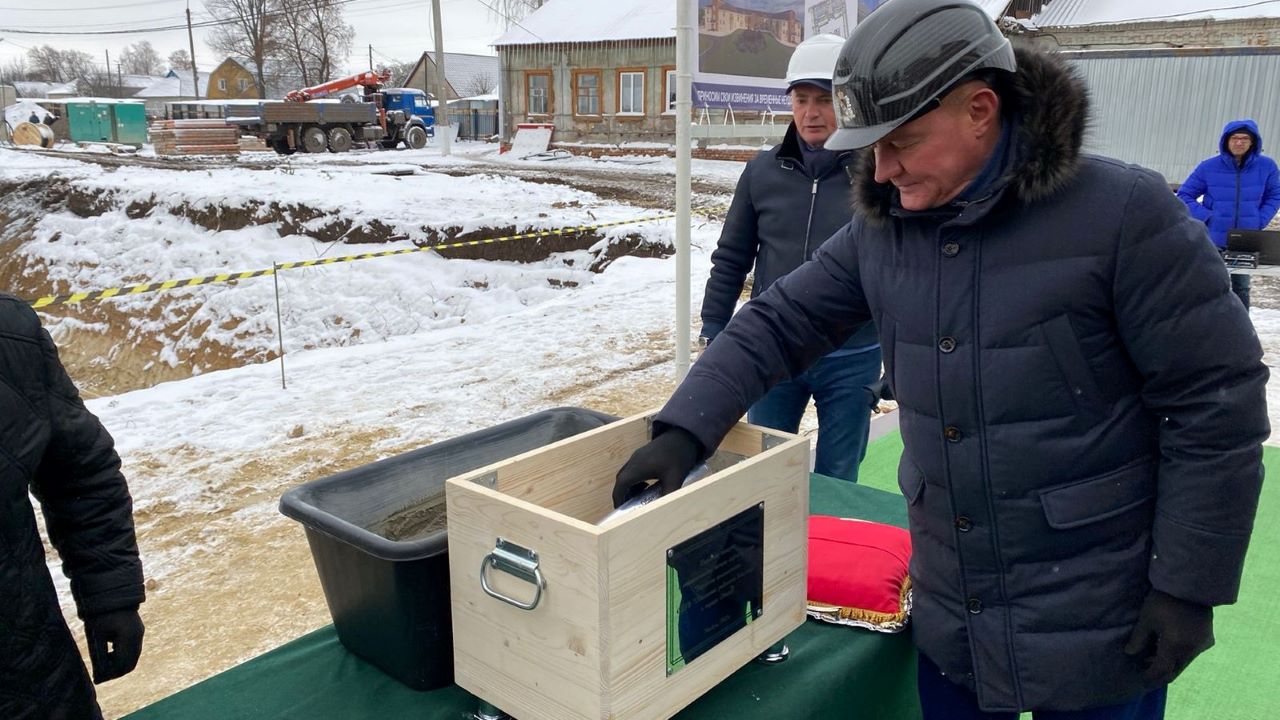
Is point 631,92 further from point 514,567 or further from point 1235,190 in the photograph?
point 514,567

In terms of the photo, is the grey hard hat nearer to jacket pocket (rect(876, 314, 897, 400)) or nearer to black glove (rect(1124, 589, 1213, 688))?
jacket pocket (rect(876, 314, 897, 400))

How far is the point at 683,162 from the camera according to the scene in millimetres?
4359

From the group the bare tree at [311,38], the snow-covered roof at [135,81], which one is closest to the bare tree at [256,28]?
the bare tree at [311,38]

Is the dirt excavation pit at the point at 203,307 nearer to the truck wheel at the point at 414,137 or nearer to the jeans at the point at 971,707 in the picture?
the jeans at the point at 971,707

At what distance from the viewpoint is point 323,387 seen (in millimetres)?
6133

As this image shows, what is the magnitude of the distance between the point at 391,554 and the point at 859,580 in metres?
0.95

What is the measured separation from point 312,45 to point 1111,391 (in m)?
56.5

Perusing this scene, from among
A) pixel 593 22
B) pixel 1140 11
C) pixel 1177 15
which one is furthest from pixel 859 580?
pixel 593 22

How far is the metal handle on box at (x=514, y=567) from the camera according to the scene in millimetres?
1332

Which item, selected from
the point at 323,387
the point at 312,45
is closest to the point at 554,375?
the point at 323,387

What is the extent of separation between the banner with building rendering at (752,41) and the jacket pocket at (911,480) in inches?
127

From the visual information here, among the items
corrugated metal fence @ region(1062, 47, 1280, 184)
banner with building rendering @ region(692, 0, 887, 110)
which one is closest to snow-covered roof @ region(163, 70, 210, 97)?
corrugated metal fence @ region(1062, 47, 1280, 184)

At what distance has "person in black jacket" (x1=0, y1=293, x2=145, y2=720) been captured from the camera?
4.74ft

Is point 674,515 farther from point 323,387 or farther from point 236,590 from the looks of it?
point 323,387
